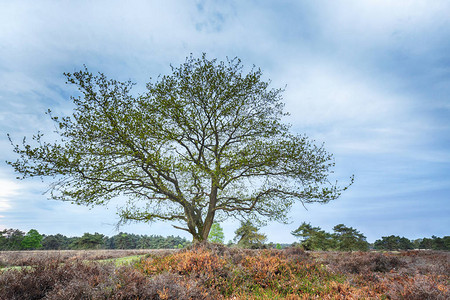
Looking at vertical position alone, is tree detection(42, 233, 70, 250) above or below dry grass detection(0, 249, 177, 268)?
below

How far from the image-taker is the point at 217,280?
6855 millimetres

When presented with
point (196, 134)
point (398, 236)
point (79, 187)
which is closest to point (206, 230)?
point (196, 134)

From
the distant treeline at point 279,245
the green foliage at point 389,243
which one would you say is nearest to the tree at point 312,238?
the distant treeline at point 279,245

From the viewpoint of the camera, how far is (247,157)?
48.3 ft

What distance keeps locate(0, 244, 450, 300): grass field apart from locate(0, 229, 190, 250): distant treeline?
128ft

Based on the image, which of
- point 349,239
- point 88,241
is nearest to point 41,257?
point 349,239

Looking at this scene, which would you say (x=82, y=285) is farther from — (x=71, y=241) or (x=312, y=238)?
(x=71, y=241)

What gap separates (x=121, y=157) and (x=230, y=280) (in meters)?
9.30

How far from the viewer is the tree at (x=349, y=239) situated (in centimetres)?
3142

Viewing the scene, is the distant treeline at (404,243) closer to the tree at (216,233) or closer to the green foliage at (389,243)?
the green foliage at (389,243)

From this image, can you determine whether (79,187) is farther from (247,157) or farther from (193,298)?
(193,298)

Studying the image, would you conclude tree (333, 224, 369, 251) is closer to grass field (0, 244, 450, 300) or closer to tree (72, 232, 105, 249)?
grass field (0, 244, 450, 300)

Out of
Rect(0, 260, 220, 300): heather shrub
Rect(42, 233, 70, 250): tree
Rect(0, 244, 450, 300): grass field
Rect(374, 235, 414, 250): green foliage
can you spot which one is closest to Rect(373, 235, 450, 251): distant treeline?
Rect(374, 235, 414, 250): green foliage

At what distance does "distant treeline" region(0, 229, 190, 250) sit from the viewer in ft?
161
